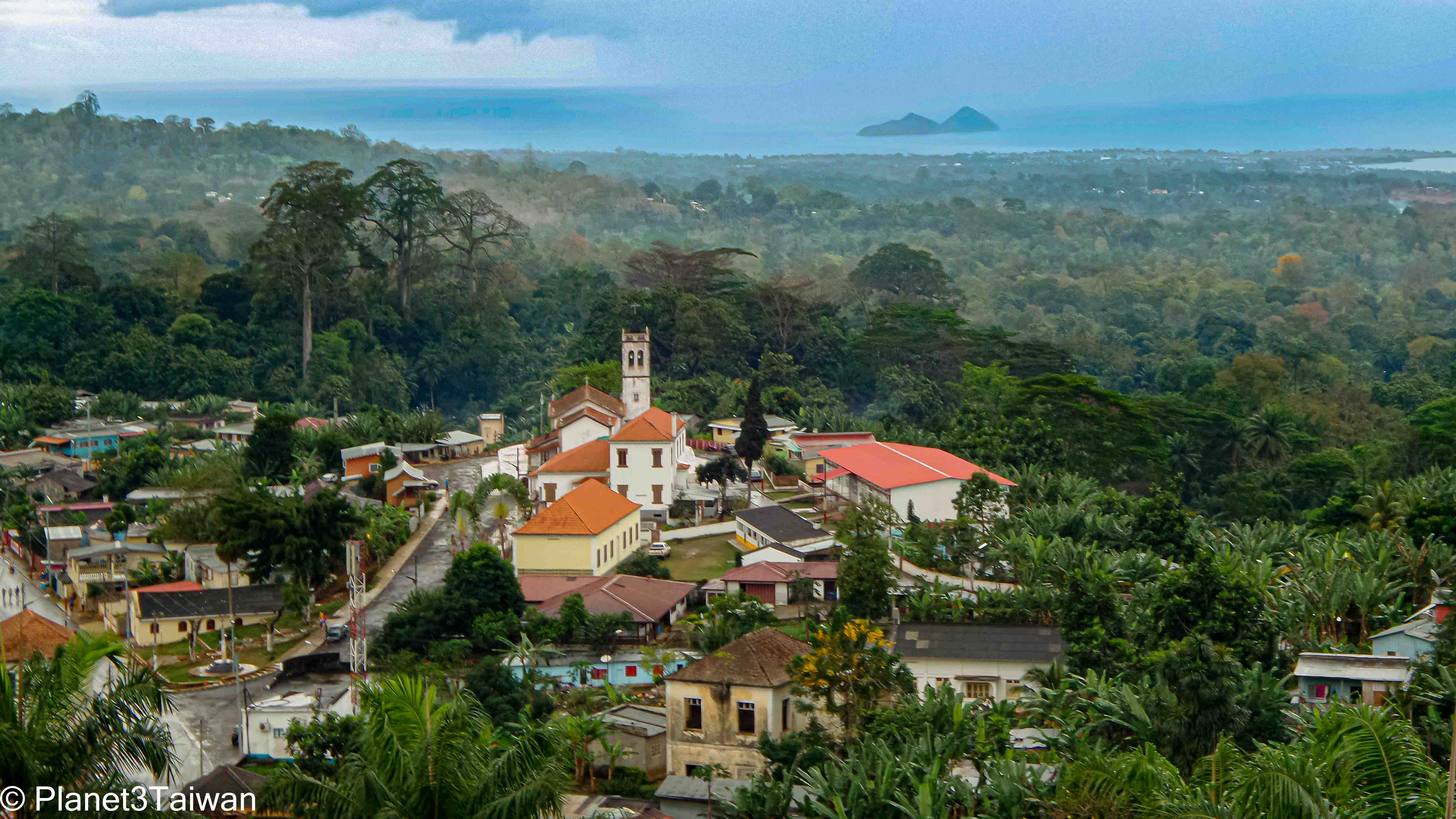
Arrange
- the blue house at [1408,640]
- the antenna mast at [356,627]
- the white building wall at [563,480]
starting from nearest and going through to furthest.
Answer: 1. the antenna mast at [356,627]
2. the blue house at [1408,640]
3. the white building wall at [563,480]

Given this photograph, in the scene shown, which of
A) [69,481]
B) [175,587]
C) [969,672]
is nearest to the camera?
[969,672]

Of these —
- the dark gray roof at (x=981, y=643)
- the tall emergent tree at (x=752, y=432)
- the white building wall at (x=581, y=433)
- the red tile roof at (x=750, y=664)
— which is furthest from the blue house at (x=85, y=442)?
the dark gray roof at (x=981, y=643)

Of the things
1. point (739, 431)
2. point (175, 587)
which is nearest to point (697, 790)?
point (175, 587)

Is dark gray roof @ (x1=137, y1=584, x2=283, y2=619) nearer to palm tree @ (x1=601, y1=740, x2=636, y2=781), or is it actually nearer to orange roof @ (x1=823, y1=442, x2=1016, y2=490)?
palm tree @ (x1=601, y1=740, x2=636, y2=781)

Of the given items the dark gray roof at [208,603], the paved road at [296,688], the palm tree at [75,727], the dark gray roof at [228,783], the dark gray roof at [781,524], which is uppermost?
the palm tree at [75,727]

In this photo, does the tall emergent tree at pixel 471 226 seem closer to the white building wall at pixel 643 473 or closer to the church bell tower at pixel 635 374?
the church bell tower at pixel 635 374

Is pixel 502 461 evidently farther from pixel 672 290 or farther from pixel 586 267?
pixel 586 267

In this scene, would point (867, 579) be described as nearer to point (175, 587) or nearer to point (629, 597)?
point (629, 597)
